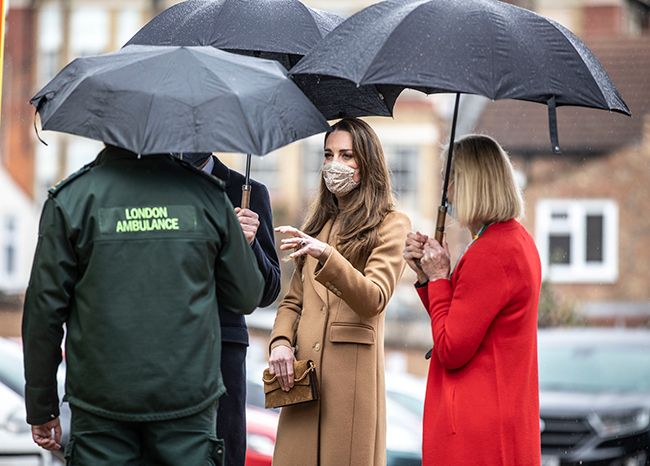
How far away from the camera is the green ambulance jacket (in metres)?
3.99

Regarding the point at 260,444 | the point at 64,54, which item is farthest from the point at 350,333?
the point at 64,54

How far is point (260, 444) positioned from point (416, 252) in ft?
12.4

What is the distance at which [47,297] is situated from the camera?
13.1ft

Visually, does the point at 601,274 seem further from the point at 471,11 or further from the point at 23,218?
the point at 471,11

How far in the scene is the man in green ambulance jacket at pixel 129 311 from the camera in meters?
3.99

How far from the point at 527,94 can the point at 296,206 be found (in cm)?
2288

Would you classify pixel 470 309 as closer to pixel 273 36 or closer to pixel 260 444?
pixel 273 36

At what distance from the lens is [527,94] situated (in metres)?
4.41

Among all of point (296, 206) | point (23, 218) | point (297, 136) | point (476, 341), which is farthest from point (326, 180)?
point (23, 218)

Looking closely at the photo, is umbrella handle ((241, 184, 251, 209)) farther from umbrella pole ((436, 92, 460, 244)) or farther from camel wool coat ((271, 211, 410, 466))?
umbrella pole ((436, 92, 460, 244))

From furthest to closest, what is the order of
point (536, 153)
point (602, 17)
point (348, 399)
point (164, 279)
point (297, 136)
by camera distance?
1. point (602, 17)
2. point (536, 153)
3. point (348, 399)
4. point (297, 136)
5. point (164, 279)

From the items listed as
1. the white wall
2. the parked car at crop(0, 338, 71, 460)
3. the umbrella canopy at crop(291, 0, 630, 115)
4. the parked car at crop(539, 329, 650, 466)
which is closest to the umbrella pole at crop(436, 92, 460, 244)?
the umbrella canopy at crop(291, 0, 630, 115)

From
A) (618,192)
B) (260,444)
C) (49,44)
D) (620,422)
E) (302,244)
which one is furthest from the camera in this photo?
(49,44)

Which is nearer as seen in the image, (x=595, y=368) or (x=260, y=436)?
(x=260, y=436)
